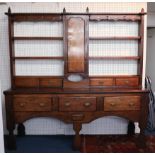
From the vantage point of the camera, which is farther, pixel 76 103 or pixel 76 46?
pixel 76 46

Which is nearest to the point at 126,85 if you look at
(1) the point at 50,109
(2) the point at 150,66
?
(1) the point at 50,109

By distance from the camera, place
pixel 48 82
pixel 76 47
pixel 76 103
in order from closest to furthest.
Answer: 1. pixel 76 103
2. pixel 76 47
3. pixel 48 82

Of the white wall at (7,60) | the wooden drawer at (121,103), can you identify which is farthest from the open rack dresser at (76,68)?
the white wall at (7,60)

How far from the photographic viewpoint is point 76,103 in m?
2.81

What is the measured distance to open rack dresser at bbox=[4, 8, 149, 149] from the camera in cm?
282

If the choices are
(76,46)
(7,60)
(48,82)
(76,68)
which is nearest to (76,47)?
(76,46)

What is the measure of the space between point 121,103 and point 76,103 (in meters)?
0.60

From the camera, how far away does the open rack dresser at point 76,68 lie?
282cm

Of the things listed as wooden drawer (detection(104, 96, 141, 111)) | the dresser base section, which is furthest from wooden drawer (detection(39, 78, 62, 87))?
wooden drawer (detection(104, 96, 141, 111))

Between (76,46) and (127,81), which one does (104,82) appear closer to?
(127,81)

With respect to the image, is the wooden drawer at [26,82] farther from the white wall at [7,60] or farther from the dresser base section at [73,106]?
the dresser base section at [73,106]

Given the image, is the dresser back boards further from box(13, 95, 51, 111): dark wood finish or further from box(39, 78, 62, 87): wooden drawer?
box(13, 95, 51, 111): dark wood finish

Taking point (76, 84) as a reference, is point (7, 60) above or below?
above

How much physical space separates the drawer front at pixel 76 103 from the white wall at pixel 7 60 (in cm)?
68
